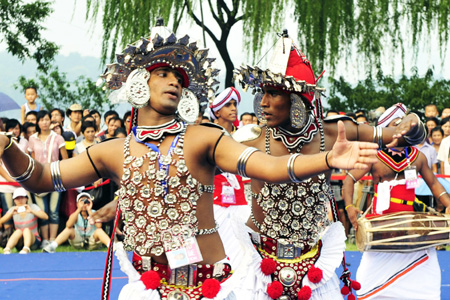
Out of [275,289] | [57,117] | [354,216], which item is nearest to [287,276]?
[275,289]

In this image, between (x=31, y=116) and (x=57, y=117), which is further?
(x=57, y=117)

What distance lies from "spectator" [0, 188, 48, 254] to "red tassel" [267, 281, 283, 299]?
609 cm

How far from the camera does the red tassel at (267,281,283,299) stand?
15.3ft

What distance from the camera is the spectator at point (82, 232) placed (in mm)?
10172

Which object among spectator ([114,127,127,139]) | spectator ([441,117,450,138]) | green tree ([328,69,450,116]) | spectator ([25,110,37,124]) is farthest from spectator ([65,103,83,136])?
green tree ([328,69,450,116])

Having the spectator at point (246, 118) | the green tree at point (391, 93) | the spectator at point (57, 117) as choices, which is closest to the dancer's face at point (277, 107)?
the spectator at point (246, 118)

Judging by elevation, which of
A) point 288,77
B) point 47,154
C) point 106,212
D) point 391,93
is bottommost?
point 106,212

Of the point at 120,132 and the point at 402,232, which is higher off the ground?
the point at 120,132

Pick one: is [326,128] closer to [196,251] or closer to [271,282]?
[271,282]

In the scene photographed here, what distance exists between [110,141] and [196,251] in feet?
2.52

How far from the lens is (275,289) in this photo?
4.67 metres

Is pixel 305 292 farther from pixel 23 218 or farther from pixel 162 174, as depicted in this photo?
pixel 23 218

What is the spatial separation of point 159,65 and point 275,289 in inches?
63.3

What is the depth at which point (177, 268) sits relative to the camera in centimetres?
381
